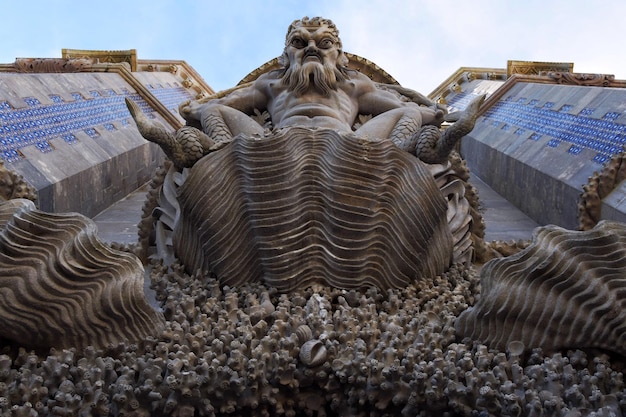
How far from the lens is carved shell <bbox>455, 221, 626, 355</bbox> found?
3303 millimetres

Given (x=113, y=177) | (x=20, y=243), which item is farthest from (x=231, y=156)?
(x=113, y=177)

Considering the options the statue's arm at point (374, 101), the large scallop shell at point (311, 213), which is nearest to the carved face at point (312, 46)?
the statue's arm at point (374, 101)

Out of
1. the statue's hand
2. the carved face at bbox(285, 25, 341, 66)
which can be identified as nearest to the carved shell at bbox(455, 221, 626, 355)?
the carved face at bbox(285, 25, 341, 66)

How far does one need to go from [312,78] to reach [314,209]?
83.9 inches

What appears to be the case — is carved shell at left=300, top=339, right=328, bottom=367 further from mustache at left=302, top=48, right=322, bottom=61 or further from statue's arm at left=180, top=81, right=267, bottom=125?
statue's arm at left=180, top=81, right=267, bottom=125

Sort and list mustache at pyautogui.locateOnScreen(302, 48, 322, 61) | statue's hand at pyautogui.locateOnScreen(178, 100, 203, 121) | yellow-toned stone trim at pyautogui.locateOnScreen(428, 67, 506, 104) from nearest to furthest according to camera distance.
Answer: mustache at pyautogui.locateOnScreen(302, 48, 322, 61), statue's hand at pyautogui.locateOnScreen(178, 100, 203, 121), yellow-toned stone trim at pyautogui.locateOnScreen(428, 67, 506, 104)

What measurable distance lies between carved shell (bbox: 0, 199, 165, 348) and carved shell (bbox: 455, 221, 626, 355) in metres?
1.56

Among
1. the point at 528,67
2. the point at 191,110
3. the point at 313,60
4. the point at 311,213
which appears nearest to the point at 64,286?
the point at 311,213

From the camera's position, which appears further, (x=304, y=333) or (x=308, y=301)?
(x=308, y=301)

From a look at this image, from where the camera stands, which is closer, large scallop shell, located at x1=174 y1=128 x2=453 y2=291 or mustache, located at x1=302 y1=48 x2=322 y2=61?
large scallop shell, located at x1=174 y1=128 x2=453 y2=291

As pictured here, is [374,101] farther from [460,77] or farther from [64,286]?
[460,77]

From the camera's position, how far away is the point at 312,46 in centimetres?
615

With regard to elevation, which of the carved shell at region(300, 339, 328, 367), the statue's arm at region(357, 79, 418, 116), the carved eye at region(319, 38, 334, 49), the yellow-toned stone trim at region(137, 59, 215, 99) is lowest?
the carved shell at region(300, 339, 328, 367)

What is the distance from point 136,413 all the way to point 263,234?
4.65 ft
